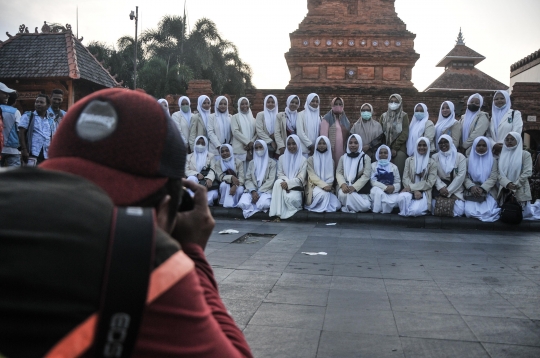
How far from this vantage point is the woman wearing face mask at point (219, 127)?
37.4ft

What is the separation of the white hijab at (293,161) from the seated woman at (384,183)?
57.2 inches

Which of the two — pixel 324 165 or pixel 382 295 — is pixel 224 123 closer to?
pixel 324 165

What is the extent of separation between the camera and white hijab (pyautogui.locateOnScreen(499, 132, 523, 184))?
981 cm

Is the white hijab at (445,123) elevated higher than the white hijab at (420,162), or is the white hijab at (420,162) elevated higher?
the white hijab at (445,123)

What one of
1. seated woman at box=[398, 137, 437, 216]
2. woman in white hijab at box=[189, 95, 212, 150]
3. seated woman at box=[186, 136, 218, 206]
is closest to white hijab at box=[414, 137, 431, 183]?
seated woman at box=[398, 137, 437, 216]

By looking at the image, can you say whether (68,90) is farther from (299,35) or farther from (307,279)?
(307,279)

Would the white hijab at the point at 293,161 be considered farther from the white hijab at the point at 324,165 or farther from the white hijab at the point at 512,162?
the white hijab at the point at 512,162

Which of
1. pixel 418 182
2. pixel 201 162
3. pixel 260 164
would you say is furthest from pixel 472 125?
pixel 201 162

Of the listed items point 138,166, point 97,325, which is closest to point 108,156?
point 138,166

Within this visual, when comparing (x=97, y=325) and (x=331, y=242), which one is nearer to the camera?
(x=97, y=325)

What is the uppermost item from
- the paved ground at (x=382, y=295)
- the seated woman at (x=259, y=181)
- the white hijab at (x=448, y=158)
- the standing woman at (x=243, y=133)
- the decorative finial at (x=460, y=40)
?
the decorative finial at (x=460, y=40)

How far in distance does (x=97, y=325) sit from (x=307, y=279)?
4125mm

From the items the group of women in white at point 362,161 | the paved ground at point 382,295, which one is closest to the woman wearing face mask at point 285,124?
the group of women in white at point 362,161

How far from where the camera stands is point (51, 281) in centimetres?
75
